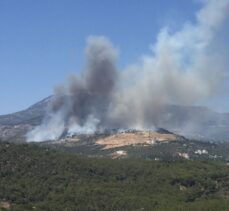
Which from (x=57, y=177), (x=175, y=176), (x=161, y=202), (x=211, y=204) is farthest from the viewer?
(x=175, y=176)

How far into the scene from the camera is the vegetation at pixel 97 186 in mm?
153375

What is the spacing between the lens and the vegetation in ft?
503

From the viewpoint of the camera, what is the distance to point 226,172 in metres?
200

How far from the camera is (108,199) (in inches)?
6280

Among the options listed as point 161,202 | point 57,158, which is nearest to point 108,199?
point 161,202

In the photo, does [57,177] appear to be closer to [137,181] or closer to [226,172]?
[137,181]

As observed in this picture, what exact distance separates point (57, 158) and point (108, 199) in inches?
1743

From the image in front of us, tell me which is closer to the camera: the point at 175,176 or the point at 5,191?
the point at 5,191

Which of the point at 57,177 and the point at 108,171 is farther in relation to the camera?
the point at 108,171

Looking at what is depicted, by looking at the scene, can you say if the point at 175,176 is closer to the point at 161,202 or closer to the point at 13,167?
the point at 161,202

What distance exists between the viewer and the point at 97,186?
174 m

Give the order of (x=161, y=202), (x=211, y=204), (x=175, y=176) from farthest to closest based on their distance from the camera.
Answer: (x=175, y=176) → (x=161, y=202) → (x=211, y=204)

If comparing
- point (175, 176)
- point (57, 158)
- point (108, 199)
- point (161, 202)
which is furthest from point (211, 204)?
point (57, 158)

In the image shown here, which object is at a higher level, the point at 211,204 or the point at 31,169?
the point at 31,169
